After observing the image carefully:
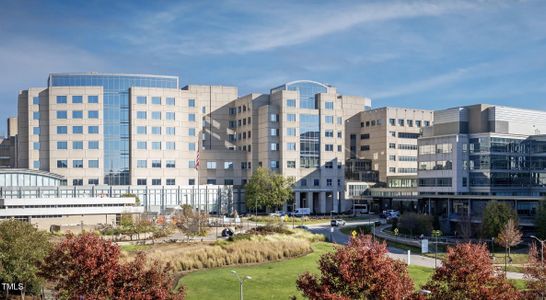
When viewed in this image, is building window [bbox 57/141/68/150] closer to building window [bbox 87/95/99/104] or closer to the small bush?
building window [bbox 87/95/99/104]

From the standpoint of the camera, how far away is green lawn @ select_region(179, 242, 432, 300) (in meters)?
44.5

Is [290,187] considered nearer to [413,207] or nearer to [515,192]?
[413,207]

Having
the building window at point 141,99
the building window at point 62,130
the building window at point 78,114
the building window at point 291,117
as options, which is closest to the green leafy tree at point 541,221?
the building window at point 291,117

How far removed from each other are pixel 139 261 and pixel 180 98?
3842 inches

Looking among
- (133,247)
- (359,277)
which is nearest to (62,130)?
(133,247)

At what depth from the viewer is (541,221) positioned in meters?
73.1

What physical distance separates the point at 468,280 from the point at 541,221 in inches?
1995

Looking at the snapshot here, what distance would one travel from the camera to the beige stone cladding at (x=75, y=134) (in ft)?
384

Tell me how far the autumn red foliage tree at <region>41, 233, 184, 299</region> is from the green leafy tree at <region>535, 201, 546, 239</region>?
189 ft

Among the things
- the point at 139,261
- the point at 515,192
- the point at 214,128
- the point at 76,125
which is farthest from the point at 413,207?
the point at 139,261

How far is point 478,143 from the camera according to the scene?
314 feet

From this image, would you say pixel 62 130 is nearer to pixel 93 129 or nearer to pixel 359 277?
pixel 93 129

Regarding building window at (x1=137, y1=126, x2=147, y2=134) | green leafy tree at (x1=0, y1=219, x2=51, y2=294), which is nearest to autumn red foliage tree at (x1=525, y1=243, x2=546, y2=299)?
green leafy tree at (x1=0, y1=219, x2=51, y2=294)

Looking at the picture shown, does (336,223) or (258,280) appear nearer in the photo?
(258,280)
